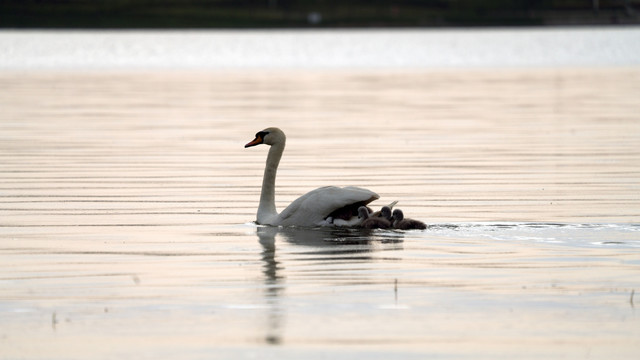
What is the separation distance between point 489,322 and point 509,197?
26.9 ft

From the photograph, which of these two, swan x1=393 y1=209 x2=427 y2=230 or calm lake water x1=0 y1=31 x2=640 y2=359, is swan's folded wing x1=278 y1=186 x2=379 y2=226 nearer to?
calm lake water x1=0 y1=31 x2=640 y2=359

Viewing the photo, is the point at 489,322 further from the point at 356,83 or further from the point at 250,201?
the point at 356,83

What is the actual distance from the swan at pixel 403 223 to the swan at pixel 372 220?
0.25 feet

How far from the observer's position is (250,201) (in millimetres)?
18562

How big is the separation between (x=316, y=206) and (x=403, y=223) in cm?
91

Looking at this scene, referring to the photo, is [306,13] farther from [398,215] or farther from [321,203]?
[398,215]

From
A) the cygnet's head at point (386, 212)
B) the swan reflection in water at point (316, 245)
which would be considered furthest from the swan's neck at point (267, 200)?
the cygnet's head at point (386, 212)

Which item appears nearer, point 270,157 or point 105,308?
point 105,308

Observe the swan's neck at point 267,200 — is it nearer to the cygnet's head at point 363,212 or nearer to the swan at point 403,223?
the cygnet's head at point 363,212

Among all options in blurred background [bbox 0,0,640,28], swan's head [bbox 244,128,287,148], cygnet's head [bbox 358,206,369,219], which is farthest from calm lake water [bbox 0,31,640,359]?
blurred background [bbox 0,0,640,28]

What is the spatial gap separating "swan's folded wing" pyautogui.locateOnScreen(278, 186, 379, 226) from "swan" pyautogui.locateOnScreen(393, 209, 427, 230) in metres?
0.27

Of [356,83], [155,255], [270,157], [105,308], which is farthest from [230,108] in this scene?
[105,308]

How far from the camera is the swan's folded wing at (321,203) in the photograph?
15.2 m

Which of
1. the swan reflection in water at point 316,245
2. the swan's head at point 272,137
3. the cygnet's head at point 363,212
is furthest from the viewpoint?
the swan's head at point 272,137
